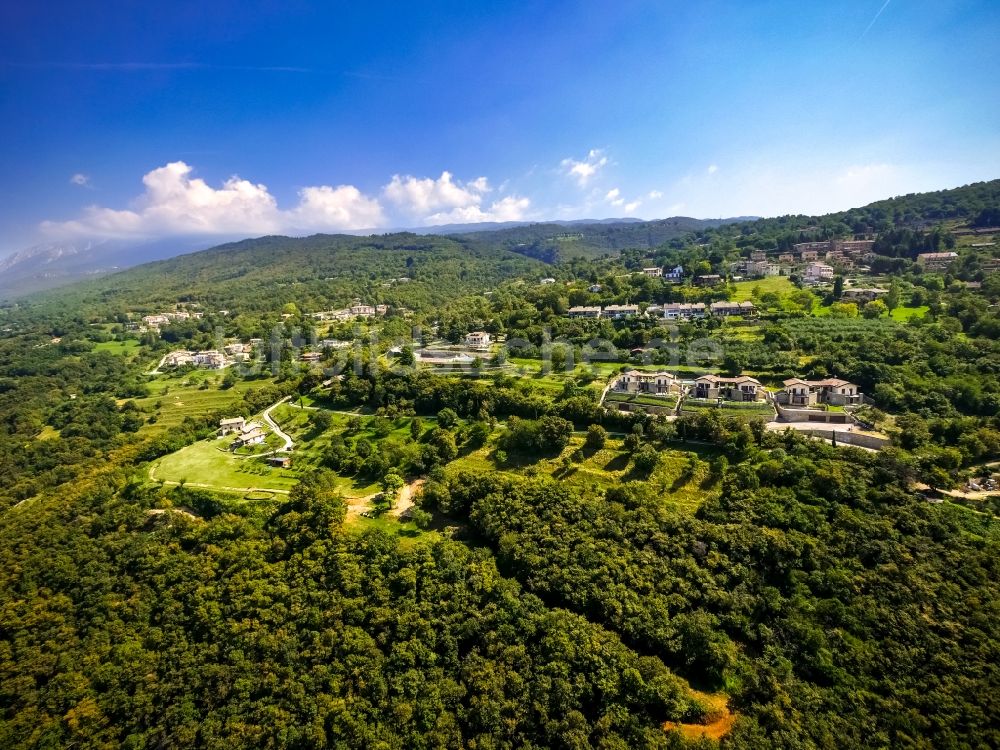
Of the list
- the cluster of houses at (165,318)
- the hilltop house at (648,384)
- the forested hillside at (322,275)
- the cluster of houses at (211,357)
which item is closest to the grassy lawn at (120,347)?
the cluster of houses at (165,318)

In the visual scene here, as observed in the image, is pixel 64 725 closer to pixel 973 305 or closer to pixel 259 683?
pixel 259 683

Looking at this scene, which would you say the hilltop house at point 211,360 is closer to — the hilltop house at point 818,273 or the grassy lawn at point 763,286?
the grassy lawn at point 763,286

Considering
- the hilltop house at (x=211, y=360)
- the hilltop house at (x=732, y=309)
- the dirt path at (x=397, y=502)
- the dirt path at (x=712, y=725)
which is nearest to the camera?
the dirt path at (x=712, y=725)

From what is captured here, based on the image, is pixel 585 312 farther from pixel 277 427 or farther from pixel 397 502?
pixel 277 427

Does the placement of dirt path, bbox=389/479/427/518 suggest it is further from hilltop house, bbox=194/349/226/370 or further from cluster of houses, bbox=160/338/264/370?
hilltop house, bbox=194/349/226/370

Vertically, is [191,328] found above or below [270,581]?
above

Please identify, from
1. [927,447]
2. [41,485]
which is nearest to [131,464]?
[41,485]

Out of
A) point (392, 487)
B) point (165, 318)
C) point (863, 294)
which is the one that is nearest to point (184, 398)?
point (392, 487)
